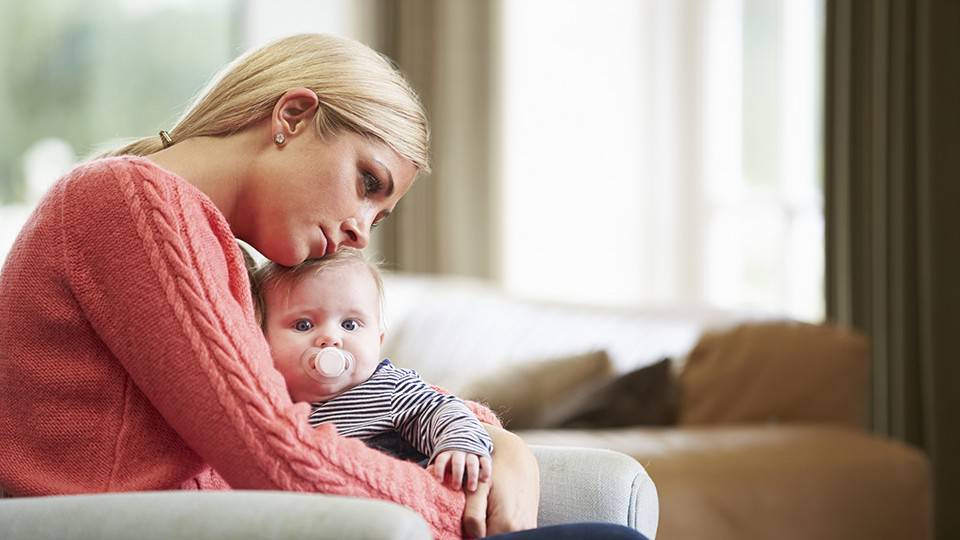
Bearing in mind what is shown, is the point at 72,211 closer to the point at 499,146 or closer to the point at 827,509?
the point at 827,509

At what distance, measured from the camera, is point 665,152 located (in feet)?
14.6

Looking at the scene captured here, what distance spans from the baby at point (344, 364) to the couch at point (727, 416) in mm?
981

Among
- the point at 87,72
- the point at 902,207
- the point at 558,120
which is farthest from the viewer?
the point at 87,72

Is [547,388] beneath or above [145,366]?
beneath

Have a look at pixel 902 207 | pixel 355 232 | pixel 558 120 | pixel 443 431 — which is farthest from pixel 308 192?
pixel 558 120

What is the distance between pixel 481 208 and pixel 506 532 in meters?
3.77

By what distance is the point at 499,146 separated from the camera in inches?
192

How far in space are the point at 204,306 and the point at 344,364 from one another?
0.22 metres

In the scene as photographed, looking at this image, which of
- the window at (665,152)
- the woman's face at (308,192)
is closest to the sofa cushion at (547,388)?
the window at (665,152)

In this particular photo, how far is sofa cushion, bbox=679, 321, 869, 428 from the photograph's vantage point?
276 cm

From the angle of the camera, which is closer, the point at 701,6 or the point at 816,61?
the point at 816,61

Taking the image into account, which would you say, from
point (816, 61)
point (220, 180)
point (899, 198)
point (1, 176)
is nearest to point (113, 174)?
point (220, 180)

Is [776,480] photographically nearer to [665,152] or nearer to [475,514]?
[475,514]

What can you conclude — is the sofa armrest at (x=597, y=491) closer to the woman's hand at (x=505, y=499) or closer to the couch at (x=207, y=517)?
the woman's hand at (x=505, y=499)
